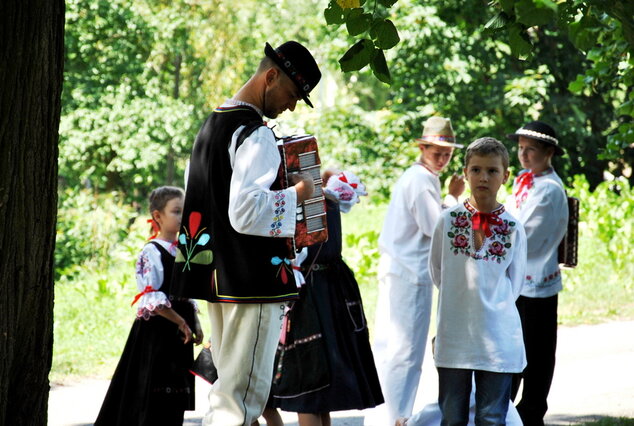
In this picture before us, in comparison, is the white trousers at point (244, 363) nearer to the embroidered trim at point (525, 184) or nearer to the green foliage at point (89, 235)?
the embroidered trim at point (525, 184)

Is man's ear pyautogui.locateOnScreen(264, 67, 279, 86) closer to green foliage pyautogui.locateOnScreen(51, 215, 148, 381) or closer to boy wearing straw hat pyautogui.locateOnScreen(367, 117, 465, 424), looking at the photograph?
boy wearing straw hat pyautogui.locateOnScreen(367, 117, 465, 424)

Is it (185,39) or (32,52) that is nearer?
(32,52)

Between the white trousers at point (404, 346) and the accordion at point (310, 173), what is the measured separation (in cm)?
173

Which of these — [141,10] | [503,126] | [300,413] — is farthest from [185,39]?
[300,413]

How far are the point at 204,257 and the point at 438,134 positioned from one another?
104 inches

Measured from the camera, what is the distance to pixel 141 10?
77.8ft

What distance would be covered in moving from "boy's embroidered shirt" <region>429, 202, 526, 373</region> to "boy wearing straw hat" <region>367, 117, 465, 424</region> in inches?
38.8

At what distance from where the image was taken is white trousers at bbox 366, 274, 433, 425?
585 centimetres

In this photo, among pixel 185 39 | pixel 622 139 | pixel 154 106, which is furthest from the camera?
pixel 185 39

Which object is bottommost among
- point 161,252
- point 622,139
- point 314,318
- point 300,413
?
point 300,413

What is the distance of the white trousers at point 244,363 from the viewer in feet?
13.0

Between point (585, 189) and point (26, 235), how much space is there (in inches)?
477

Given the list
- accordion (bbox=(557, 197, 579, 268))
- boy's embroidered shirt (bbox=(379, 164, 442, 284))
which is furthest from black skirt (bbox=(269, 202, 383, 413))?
accordion (bbox=(557, 197, 579, 268))

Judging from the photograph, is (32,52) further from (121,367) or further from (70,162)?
(70,162)
